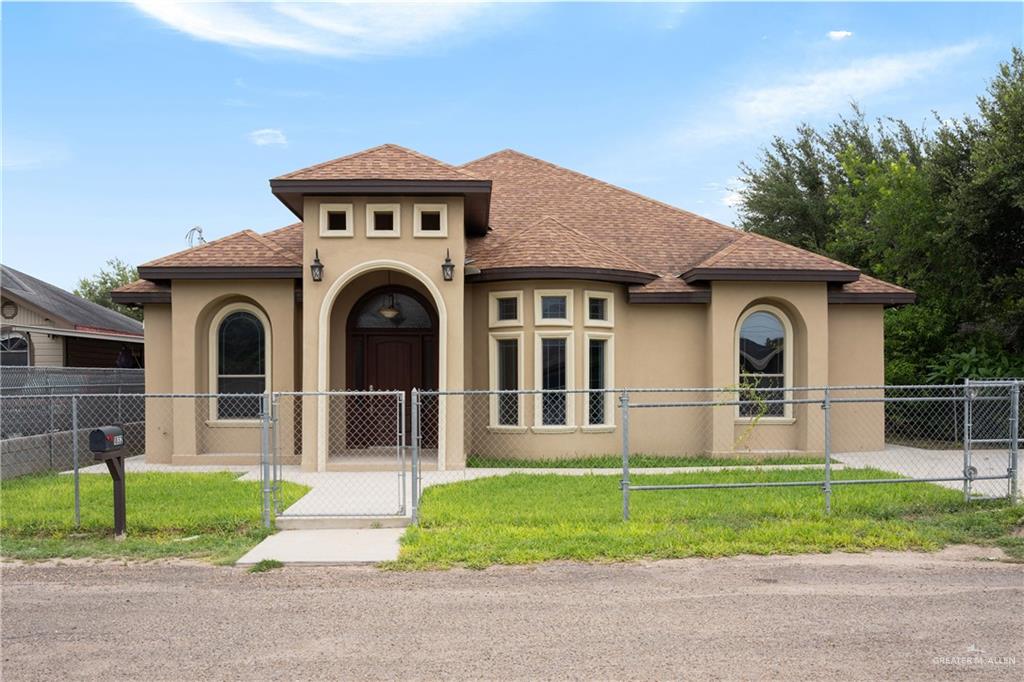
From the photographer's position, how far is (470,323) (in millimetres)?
16141

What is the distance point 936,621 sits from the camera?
20.7 feet

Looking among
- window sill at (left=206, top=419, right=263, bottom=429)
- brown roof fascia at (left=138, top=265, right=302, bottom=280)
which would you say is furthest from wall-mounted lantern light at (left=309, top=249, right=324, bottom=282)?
window sill at (left=206, top=419, right=263, bottom=429)

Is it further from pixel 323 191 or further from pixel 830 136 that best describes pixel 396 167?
pixel 830 136

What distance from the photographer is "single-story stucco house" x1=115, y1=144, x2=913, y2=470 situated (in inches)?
573

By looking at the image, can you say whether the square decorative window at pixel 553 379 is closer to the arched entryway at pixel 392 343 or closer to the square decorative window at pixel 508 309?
the square decorative window at pixel 508 309

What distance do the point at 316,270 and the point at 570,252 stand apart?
179 inches

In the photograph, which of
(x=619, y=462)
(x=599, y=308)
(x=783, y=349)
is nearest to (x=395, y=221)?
(x=599, y=308)

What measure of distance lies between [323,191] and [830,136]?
30.4 m

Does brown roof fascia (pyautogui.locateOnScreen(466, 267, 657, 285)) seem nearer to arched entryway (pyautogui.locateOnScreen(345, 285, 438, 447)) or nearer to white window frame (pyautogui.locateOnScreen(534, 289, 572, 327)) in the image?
white window frame (pyautogui.locateOnScreen(534, 289, 572, 327))

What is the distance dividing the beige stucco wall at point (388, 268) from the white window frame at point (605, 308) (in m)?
2.41

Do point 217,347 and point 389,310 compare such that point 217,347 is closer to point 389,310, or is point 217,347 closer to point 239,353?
point 239,353

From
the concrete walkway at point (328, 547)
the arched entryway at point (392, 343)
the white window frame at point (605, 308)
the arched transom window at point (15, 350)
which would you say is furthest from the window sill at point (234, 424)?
the arched transom window at point (15, 350)

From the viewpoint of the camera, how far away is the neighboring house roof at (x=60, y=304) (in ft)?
75.2

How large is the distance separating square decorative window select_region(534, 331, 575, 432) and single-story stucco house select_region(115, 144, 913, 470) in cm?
4
